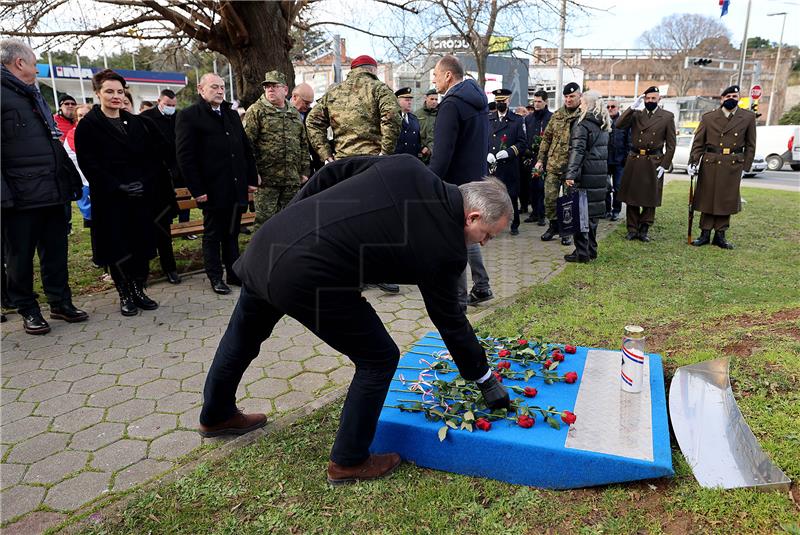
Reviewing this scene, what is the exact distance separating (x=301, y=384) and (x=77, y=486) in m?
1.42

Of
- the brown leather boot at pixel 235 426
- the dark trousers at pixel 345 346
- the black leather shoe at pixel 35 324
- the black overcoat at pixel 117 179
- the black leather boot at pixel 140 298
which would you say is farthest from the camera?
the black leather boot at pixel 140 298

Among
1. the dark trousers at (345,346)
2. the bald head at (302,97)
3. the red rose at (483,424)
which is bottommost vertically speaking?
the red rose at (483,424)

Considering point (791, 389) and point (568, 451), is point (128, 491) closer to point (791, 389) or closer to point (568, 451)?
point (568, 451)

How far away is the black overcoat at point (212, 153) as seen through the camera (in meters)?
5.27

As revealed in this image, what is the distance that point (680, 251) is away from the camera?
288 inches

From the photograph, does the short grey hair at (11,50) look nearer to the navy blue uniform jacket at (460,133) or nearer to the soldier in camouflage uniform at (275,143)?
the soldier in camouflage uniform at (275,143)

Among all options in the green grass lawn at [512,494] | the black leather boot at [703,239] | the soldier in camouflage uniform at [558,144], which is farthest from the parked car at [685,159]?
the green grass lawn at [512,494]

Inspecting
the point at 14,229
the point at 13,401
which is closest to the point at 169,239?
the point at 14,229

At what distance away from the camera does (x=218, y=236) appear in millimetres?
5703

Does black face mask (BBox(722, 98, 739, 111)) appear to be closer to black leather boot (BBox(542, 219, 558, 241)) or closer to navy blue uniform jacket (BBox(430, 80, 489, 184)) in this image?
black leather boot (BBox(542, 219, 558, 241))

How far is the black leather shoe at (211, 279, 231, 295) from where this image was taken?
5.76m

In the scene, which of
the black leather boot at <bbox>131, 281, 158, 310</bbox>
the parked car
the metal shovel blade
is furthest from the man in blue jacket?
the parked car

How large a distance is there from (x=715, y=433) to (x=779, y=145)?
2372 centimetres

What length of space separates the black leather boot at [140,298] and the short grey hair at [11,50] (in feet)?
6.70
